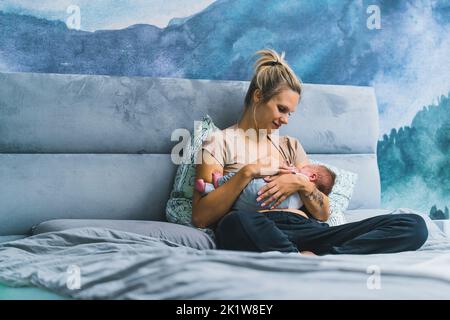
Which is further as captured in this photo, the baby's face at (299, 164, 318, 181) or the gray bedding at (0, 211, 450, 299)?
the baby's face at (299, 164, 318, 181)

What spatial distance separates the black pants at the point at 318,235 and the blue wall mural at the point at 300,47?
1.20 meters

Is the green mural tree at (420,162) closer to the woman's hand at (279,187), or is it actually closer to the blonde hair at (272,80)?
the blonde hair at (272,80)

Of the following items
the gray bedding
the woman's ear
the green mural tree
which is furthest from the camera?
the green mural tree

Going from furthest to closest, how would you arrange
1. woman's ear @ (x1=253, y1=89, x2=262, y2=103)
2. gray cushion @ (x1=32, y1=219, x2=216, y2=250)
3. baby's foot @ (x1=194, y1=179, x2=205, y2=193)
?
woman's ear @ (x1=253, y1=89, x2=262, y2=103)
baby's foot @ (x1=194, y1=179, x2=205, y2=193)
gray cushion @ (x1=32, y1=219, x2=216, y2=250)

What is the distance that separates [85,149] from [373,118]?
1345 millimetres

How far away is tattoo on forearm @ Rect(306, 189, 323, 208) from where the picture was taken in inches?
74.9

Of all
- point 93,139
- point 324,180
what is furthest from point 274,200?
point 93,139

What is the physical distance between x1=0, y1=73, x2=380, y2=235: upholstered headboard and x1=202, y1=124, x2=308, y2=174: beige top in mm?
281

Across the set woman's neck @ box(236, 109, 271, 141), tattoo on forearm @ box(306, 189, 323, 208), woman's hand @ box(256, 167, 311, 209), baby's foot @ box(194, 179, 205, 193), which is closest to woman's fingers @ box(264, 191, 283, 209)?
woman's hand @ box(256, 167, 311, 209)

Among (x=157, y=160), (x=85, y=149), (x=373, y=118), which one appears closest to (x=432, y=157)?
(x=373, y=118)

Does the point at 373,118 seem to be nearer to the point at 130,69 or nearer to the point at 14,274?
the point at 130,69

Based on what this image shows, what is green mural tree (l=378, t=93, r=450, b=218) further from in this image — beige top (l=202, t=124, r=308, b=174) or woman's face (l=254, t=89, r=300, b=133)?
woman's face (l=254, t=89, r=300, b=133)

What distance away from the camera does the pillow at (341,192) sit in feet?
7.18

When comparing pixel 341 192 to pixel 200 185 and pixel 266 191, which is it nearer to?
pixel 266 191
